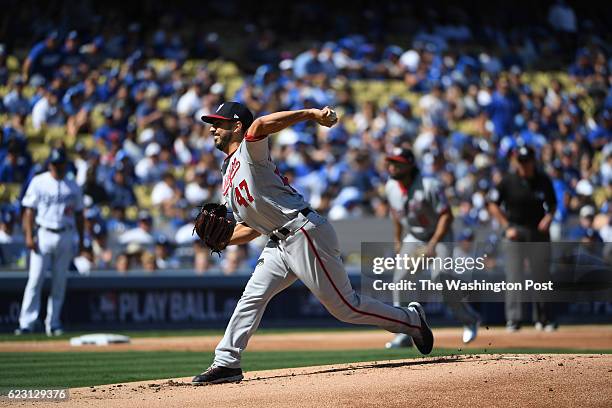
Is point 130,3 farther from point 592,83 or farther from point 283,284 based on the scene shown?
point 283,284

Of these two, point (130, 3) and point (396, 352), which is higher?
point (130, 3)

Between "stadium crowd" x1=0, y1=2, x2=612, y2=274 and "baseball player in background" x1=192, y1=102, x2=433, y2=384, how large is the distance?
7.29 m

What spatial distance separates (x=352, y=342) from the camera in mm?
11812

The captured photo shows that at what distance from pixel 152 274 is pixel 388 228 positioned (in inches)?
137

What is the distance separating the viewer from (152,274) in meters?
13.8

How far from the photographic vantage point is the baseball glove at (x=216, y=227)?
712 centimetres

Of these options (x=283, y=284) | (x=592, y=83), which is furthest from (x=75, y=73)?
(x=283, y=284)

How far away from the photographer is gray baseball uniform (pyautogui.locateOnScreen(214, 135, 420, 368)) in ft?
21.9

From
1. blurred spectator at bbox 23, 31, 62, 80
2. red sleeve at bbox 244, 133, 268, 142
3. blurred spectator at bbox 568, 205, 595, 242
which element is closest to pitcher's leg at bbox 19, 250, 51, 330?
red sleeve at bbox 244, 133, 268, 142

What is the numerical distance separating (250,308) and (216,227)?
633 mm

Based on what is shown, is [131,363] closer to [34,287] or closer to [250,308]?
[250,308]

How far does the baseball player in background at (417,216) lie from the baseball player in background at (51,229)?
13.2ft

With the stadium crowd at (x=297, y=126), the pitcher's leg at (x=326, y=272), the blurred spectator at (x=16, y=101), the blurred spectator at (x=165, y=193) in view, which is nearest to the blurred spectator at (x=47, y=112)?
the stadium crowd at (x=297, y=126)

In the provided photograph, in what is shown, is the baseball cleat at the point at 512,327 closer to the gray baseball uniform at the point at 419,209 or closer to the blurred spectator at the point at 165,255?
the gray baseball uniform at the point at 419,209
